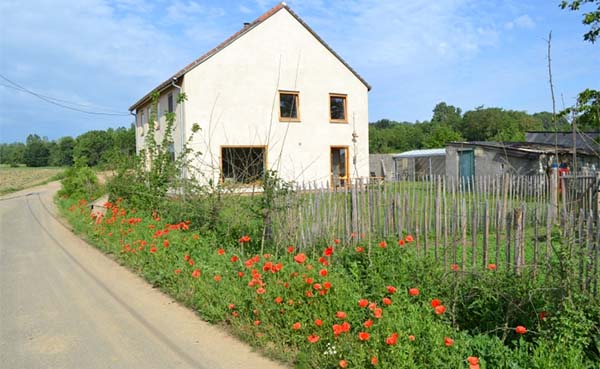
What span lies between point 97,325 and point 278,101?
54.3 ft

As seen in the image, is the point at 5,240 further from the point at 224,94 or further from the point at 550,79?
the point at 550,79

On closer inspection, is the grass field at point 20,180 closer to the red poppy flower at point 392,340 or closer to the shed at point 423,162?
the shed at point 423,162

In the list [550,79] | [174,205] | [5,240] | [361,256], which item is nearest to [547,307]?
[550,79]

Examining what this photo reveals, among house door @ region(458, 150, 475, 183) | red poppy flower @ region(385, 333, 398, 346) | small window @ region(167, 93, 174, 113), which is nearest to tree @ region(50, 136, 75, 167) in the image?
small window @ region(167, 93, 174, 113)

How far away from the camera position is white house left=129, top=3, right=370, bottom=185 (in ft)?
63.0

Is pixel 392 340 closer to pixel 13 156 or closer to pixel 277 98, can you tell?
pixel 277 98

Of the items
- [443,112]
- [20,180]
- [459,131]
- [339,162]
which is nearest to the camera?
[339,162]

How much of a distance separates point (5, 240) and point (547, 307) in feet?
40.3

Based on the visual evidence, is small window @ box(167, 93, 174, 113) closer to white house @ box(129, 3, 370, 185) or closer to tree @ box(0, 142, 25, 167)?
white house @ box(129, 3, 370, 185)

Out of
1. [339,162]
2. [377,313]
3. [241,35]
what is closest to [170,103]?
[241,35]

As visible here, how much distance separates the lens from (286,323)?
4.29m

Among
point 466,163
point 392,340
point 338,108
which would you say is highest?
point 338,108

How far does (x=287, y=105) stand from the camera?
21.3 meters

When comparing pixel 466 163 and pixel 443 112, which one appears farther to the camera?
pixel 443 112
